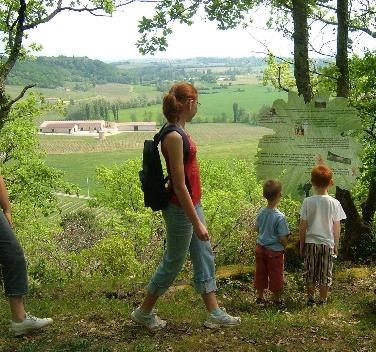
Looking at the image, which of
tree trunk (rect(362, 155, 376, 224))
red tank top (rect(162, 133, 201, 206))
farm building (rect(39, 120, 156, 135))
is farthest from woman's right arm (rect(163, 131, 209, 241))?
farm building (rect(39, 120, 156, 135))

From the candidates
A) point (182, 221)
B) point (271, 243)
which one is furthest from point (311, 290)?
point (182, 221)

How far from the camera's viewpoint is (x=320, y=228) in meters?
5.38

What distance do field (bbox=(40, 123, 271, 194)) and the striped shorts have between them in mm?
67291

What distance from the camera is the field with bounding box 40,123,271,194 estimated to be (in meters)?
78.2

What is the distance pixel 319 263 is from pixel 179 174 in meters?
2.37

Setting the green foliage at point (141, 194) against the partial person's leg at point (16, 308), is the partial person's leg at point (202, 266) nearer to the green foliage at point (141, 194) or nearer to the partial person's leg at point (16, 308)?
the partial person's leg at point (16, 308)

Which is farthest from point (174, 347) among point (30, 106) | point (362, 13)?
point (30, 106)

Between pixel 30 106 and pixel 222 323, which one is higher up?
pixel 30 106

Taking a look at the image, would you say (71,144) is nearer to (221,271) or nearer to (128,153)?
(128,153)

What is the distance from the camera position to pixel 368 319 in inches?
197

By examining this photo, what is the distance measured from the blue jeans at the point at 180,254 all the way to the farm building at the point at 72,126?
331 feet

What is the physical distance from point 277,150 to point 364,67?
235 centimetres

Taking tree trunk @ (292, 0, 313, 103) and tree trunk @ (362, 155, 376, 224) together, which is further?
tree trunk @ (362, 155, 376, 224)

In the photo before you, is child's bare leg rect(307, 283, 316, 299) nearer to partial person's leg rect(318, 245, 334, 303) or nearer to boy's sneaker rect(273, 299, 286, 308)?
partial person's leg rect(318, 245, 334, 303)
